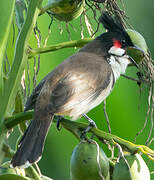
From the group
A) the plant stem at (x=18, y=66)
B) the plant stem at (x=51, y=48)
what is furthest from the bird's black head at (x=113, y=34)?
the plant stem at (x=18, y=66)

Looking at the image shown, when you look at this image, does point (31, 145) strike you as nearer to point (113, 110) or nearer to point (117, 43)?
point (117, 43)

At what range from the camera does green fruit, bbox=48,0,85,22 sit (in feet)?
5.55

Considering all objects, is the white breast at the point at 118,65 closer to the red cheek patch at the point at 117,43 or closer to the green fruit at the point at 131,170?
the red cheek patch at the point at 117,43

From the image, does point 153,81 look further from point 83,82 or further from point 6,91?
point 6,91

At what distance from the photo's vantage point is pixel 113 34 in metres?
2.35

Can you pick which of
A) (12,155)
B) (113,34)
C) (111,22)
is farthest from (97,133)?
(113,34)

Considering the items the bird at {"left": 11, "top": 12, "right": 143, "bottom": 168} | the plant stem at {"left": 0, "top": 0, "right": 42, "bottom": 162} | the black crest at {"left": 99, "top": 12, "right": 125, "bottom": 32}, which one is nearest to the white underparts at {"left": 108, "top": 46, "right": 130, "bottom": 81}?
the bird at {"left": 11, "top": 12, "right": 143, "bottom": 168}

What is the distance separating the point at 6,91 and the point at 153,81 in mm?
616

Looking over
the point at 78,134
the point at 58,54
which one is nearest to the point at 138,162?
the point at 78,134

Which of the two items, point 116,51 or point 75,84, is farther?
point 116,51

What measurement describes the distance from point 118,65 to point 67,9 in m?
0.71

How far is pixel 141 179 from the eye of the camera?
1339 millimetres

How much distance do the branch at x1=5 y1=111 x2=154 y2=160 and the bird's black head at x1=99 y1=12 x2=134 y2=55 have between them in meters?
0.49

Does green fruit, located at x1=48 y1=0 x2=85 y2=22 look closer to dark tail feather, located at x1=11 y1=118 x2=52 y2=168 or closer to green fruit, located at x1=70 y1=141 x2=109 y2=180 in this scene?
dark tail feather, located at x1=11 y1=118 x2=52 y2=168
